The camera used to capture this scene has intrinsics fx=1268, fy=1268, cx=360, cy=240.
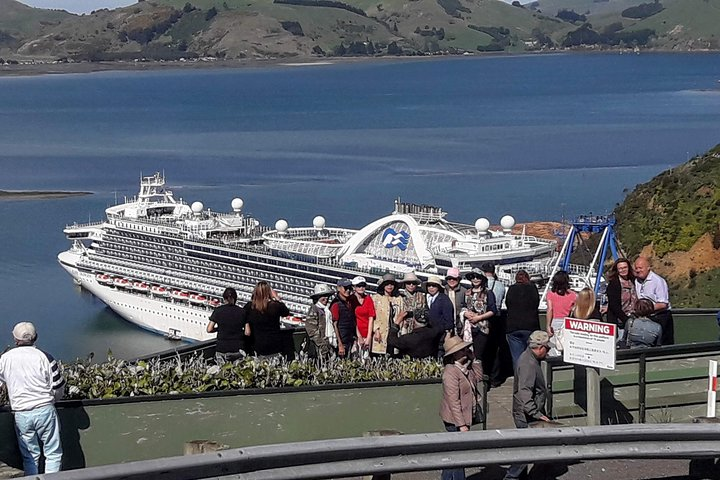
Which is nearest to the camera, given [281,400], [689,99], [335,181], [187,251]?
[281,400]

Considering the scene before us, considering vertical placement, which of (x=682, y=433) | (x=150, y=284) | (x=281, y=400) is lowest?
(x=150, y=284)

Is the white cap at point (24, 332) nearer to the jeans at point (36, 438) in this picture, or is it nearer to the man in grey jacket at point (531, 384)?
the jeans at point (36, 438)

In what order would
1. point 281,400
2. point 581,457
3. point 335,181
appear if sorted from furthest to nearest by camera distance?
1. point 335,181
2. point 281,400
3. point 581,457

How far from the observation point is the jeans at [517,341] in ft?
27.2

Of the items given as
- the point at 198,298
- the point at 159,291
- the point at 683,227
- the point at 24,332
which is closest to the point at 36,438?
the point at 24,332

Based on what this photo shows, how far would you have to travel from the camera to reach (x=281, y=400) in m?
6.72

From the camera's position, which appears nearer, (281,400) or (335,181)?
(281,400)

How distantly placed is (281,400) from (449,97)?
152m

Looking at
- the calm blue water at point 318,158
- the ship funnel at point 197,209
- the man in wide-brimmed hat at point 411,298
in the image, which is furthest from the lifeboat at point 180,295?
the man in wide-brimmed hat at point 411,298

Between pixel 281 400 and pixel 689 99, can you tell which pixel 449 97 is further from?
pixel 281 400

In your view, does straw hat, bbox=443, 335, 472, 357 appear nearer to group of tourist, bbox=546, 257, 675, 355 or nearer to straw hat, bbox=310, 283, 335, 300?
group of tourist, bbox=546, 257, 675, 355

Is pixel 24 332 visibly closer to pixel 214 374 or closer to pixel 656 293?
pixel 214 374

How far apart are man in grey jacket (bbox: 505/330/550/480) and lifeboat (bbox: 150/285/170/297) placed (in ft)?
124

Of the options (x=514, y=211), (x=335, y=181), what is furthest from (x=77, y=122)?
(x=514, y=211)
